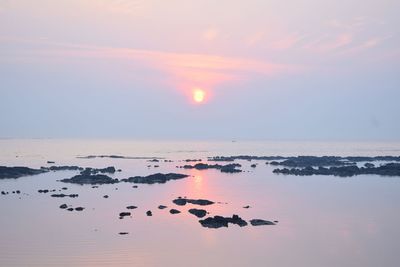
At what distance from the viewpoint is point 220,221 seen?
116ft

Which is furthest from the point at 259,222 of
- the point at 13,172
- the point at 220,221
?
the point at 13,172

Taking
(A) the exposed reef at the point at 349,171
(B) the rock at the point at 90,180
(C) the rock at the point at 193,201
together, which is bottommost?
(C) the rock at the point at 193,201

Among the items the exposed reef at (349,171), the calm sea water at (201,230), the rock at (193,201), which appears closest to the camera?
the calm sea water at (201,230)

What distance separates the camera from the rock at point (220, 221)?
35.3m

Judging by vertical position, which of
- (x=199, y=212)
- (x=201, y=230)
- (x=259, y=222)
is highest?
(x=199, y=212)

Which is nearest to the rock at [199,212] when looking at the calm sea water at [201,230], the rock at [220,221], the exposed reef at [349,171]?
the calm sea water at [201,230]

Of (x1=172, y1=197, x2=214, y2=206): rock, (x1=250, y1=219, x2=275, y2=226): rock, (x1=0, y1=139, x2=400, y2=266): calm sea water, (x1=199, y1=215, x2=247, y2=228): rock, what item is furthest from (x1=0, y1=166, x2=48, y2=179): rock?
(x1=250, y1=219, x2=275, y2=226): rock

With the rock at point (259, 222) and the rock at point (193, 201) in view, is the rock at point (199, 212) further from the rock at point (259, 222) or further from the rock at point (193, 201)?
the rock at point (193, 201)

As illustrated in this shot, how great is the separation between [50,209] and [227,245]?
18779 mm

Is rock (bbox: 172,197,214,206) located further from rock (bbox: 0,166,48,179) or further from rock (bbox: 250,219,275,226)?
rock (bbox: 0,166,48,179)

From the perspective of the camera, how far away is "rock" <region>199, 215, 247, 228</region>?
35.3 m

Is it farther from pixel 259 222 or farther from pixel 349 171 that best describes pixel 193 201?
pixel 349 171

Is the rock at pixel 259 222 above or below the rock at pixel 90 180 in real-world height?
below

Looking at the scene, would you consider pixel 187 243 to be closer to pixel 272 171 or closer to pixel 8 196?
pixel 8 196
